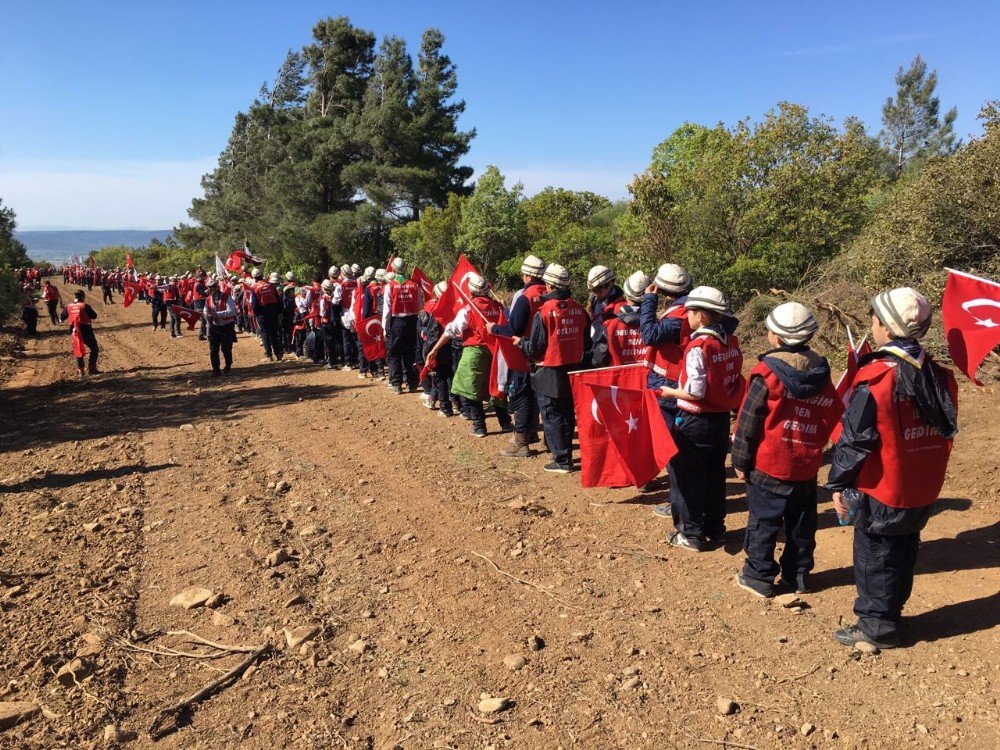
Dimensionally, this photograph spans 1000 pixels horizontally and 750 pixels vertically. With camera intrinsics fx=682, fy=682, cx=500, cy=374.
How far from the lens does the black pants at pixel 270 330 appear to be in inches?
600

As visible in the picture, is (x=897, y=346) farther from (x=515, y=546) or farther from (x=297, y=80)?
(x=297, y=80)

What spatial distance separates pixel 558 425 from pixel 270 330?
10566 mm

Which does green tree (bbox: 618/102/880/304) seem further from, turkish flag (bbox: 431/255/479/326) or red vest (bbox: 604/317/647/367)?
red vest (bbox: 604/317/647/367)

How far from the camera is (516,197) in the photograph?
27.3 meters

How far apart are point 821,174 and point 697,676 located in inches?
504

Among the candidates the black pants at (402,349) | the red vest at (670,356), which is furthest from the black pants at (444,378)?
the red vest at (670,356)

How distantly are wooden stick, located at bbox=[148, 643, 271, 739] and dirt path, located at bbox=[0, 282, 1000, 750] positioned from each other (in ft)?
0.23

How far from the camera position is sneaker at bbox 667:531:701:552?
522 cm

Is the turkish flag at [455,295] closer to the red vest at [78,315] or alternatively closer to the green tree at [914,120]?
the red vest at [78,315]

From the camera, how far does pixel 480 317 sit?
821cm

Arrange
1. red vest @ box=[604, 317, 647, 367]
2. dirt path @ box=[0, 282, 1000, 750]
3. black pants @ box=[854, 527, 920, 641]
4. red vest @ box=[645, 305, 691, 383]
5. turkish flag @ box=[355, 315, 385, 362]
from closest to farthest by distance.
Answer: dirt path @ box=[0, 282, 1000, 750], black pants @ box=[854, 527, 920, 641], red vest @ box=[645, 305, 691, 383], red vest @ box=[604, 317, 647, 367], turkish flag @ box=[355, 315, 385, 362]

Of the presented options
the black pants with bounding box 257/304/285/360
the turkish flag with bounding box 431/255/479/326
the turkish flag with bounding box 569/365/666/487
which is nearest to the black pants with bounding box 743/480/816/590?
the turkish flag with bounding box 569/365/666/487

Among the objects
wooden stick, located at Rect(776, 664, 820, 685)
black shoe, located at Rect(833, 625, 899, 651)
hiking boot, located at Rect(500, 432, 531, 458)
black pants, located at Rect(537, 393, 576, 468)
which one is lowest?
wooden stick, located at Rect(776, 664, 820, 685)

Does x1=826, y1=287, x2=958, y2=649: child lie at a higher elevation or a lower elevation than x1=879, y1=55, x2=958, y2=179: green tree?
lower
